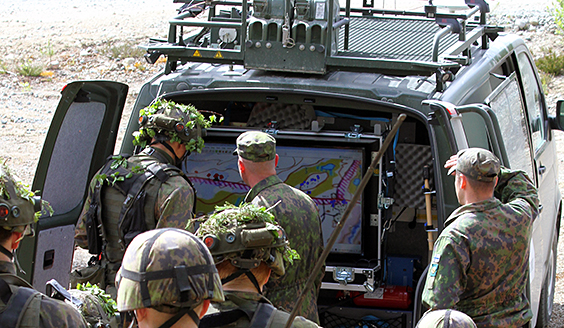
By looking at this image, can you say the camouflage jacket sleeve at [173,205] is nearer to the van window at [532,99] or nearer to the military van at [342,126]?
the military van at [342,126]

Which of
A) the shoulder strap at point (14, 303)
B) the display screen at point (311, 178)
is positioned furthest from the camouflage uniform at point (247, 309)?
the display screen at point (311, 178)

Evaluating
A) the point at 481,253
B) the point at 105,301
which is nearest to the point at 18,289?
the point at 105,301

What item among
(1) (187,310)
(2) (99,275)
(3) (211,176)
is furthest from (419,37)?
(1) (187,310)

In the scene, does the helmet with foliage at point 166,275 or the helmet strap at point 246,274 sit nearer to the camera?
the helmet with foliage at point 166,275

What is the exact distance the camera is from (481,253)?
3.54 m

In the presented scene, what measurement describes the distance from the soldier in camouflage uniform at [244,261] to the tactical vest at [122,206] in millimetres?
1271

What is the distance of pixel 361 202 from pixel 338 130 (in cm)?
52

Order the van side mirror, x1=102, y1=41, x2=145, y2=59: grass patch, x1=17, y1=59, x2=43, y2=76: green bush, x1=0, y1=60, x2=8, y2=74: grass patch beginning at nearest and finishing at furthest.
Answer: the van side mirror < x1=17, y1=59, x2=43, y2=76: green bush < x1=0, y1=60, x2=8, y2=74: grass patch < x1=102, y1=41, x2=145, y2=59: grass patch

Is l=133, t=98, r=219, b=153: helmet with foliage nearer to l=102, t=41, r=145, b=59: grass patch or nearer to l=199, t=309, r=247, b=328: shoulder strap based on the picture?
l=199, t=309, r=247, b=328: shoulder strap

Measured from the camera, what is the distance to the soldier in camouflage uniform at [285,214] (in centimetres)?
374

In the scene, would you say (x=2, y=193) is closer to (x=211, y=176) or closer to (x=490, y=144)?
(x=211, y=176)

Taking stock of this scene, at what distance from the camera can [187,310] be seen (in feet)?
6.98

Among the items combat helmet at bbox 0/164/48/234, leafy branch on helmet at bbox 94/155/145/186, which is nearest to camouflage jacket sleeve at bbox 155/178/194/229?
leafy branch on helmet at bbox 94/155/145/186

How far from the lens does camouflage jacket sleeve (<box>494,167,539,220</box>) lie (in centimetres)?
389
